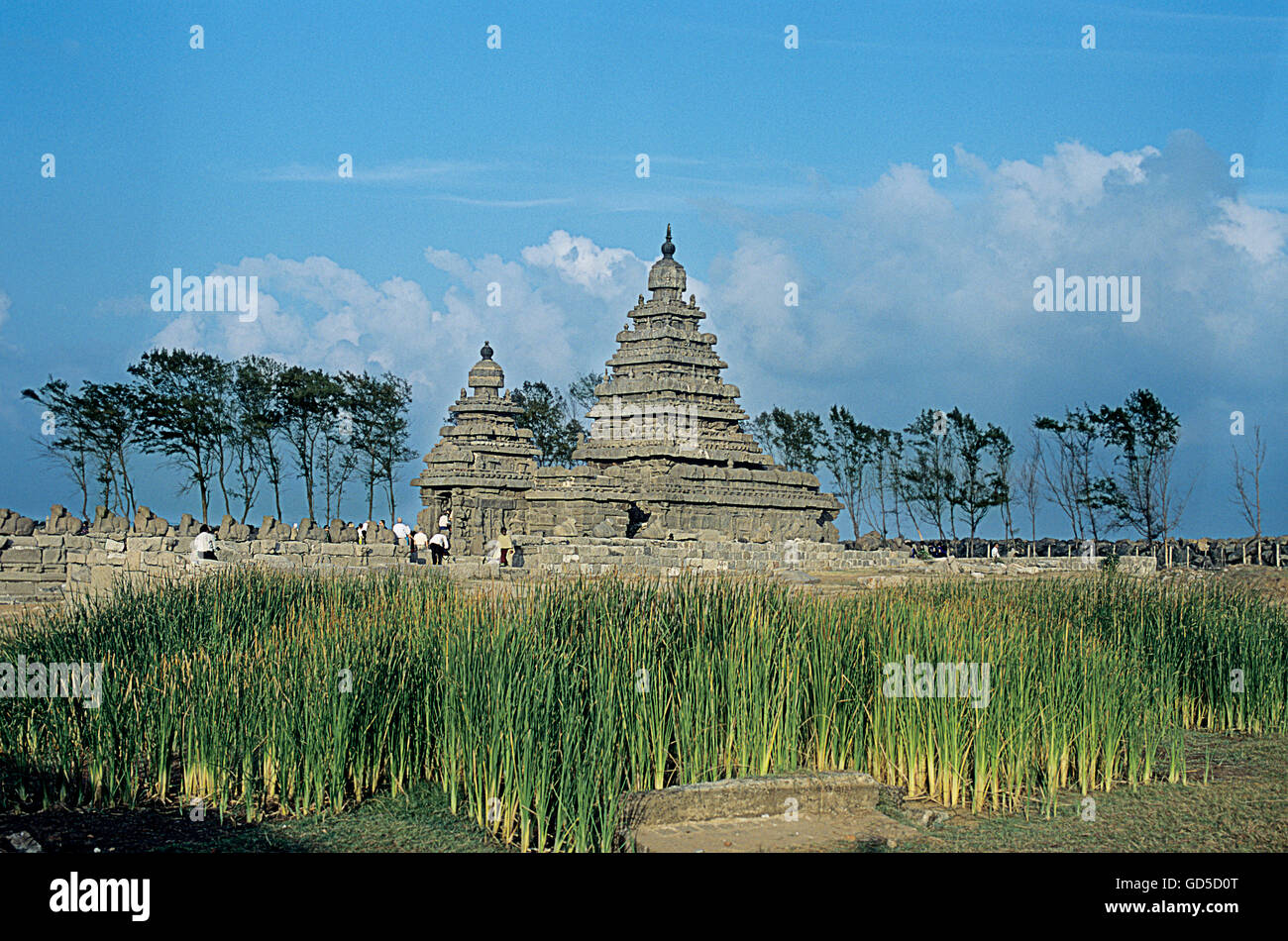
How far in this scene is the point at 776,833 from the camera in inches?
259

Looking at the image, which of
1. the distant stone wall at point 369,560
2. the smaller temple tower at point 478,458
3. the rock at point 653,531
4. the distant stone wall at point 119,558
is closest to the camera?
the distant stone wall at point 369,560

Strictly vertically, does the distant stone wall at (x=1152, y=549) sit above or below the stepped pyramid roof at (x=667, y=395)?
below

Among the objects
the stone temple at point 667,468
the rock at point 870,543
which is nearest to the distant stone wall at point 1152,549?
the rock at point 870,543

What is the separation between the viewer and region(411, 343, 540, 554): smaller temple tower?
36.6m

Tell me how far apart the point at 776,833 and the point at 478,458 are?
108 ft

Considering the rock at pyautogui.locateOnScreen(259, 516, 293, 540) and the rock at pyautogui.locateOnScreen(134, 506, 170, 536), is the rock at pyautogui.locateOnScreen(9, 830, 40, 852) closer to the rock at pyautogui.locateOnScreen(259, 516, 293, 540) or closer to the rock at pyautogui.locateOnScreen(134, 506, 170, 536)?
the rock at pyautogui.locateOnScreen(259, 516, 293, 540)

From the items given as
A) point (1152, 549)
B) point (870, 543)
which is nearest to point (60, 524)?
point (870, 543)

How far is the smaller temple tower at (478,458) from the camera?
120 feet

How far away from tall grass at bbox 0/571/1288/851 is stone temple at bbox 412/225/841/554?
16632 mm

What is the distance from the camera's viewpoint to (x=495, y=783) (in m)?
6.52

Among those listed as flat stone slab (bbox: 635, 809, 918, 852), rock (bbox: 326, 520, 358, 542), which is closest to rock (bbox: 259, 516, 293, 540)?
rock (bbox: 326, 520, 358, 542)

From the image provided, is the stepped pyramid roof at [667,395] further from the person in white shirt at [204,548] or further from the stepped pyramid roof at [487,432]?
the person in white shirt at [204,548]

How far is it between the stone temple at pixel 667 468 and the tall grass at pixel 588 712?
16.6 metres
